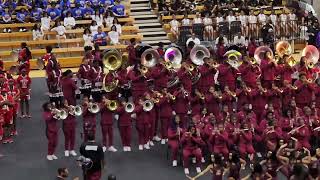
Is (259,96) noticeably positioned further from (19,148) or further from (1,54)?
(1,54)

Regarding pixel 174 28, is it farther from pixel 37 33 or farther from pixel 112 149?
pixel 112 149

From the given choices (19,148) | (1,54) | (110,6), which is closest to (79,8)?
(110,6)

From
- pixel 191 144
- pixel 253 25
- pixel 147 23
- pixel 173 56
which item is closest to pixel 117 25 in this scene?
pixel 147 23

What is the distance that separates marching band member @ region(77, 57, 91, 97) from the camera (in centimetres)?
1792

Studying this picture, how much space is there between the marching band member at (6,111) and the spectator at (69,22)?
8096mm

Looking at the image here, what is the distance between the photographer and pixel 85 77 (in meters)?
18.0

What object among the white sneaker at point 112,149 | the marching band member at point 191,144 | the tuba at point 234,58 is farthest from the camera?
the tuba at point 234,58

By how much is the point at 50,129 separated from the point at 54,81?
9.89 feet

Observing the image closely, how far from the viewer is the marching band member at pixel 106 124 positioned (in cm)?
1599

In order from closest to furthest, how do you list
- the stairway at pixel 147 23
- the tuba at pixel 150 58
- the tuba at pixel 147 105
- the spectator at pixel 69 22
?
the tuba at pixel 147 105 < the tuba at pixel 150 58 < the spectator at pixel 69 22 < the stairway at pixel 147 23

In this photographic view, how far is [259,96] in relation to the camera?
1702cm

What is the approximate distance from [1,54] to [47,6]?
2760 mm

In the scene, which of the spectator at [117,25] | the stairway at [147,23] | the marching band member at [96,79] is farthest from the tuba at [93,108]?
the stairway at [147,23]

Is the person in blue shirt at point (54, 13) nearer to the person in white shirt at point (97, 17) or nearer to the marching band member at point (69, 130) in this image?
the person in white shirt at point (97, 17)
